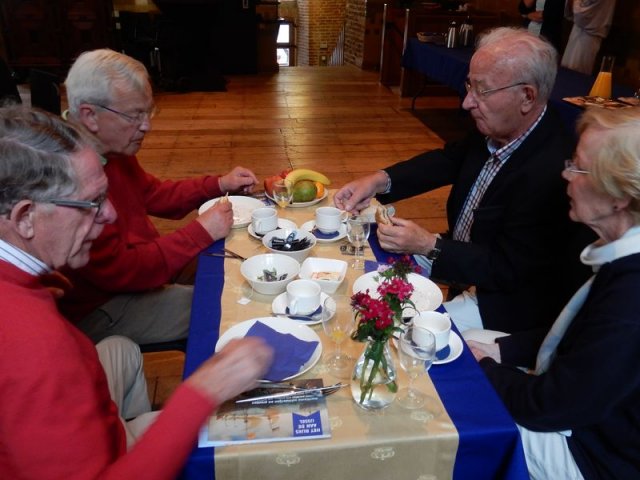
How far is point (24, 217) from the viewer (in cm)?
94

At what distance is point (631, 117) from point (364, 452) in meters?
0.93

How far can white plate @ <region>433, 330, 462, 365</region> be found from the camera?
1.17m

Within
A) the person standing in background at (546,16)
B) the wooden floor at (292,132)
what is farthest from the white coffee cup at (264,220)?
the person standing in background at (546,16)

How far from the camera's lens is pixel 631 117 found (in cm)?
115

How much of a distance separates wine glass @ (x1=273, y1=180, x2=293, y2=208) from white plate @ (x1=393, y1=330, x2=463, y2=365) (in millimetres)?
911

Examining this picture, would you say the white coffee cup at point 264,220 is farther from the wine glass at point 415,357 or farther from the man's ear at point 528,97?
the man's ear at point 528,97

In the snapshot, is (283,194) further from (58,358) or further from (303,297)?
(58,358)

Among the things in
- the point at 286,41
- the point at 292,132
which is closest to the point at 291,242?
the point at 292,132

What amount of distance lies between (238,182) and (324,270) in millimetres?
771

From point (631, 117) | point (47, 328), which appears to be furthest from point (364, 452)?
point (631, 117)

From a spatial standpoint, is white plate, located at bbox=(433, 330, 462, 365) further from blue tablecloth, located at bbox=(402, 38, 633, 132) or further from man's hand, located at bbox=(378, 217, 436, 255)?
blue tablecloth, located at bbox=(402, 38, 633, 132)

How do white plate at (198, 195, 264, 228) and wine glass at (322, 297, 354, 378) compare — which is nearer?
wine glass at (322, 297, 354, 378)

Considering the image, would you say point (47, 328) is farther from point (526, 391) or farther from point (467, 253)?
point (467, 253)

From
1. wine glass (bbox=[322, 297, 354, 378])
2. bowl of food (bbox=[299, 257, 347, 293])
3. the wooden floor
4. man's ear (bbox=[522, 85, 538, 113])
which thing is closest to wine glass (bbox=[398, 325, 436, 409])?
wine glass (bbox=[322, 297, 354, 378])
